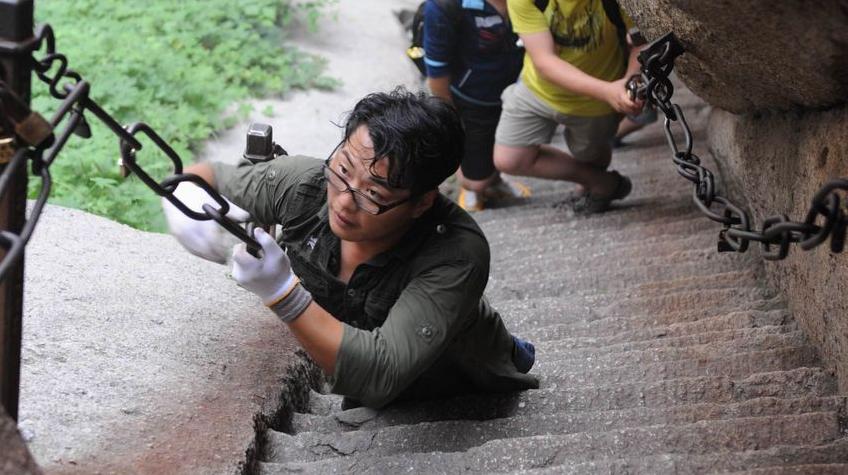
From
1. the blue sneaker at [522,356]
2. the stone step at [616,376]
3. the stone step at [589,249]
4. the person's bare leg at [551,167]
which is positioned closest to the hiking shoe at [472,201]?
the person's bare leg at [551,167]

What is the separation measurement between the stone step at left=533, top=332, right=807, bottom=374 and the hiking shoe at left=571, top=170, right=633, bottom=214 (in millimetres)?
1730

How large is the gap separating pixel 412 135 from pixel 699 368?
1344mm

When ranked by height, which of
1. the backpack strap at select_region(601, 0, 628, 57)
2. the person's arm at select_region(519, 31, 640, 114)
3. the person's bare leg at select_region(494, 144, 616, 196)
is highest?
the backpack strap at select_region(601, 0, 628, 57)

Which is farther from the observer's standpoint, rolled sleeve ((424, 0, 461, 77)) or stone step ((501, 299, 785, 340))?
rolled sleeve ((424, 0, 461, 77))

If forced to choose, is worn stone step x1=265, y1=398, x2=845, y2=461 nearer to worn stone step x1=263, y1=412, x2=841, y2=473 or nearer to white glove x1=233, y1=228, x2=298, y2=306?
worn stone step x1=263, y1=412, x2=841, y2=473

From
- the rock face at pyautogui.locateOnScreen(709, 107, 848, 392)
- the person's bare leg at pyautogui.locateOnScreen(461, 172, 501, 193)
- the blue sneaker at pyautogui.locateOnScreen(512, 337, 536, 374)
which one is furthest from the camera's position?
the person's bare leg at pyautogui.locateOnScreen(461, 172, 501, 193)

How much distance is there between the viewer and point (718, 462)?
2604mm

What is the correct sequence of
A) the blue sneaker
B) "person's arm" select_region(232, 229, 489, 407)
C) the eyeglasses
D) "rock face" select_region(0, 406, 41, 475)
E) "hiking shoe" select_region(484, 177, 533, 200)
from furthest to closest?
"hiking shoe" select_region(484, 177, 533, 200), the blue sneaker, the eyeglasses, "person's arm" select_region(232, 229, 489, 407), "rock face" select_region(0, 406, 41, 475)

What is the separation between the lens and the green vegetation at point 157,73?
5023 millimetres

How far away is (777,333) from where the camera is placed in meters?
3.52

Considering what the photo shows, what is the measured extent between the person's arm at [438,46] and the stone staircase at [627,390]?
0.94 metres

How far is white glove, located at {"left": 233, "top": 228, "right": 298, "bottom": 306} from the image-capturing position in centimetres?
243

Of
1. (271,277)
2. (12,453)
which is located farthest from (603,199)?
(12,453)

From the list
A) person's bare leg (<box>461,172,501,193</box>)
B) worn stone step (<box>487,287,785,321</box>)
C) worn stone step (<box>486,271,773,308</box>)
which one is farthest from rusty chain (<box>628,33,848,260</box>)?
person's bare leg (<box>461,172,501,193</box>)
